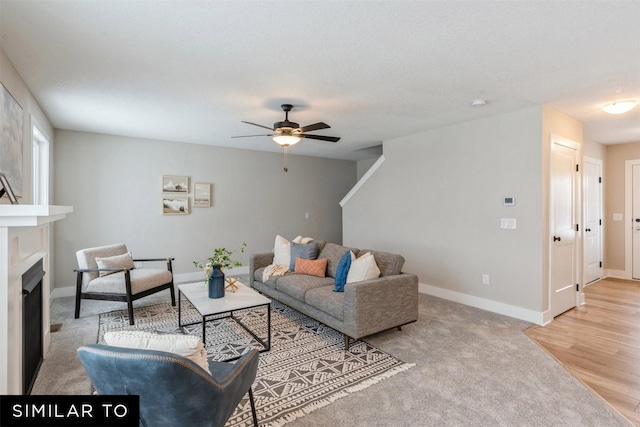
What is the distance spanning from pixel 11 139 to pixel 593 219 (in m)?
7.88

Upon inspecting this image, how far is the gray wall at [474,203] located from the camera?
146 inches

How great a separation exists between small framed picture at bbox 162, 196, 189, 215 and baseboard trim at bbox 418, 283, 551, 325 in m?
4.19

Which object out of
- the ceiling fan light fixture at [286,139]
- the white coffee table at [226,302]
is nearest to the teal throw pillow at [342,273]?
the white coffee table at [226,302]

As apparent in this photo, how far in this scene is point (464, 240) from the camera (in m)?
4.43

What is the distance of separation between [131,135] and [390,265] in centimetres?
452

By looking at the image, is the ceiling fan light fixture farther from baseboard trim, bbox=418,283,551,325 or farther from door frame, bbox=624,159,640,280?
door frame, bbox=624,159,640,280

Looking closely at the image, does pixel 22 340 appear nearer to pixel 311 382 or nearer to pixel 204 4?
pixel 311 382

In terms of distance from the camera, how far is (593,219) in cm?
566

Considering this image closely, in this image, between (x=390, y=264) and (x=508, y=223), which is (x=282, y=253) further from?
Answer: (x=508, y=223)

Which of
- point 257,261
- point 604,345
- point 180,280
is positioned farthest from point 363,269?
point 180,280

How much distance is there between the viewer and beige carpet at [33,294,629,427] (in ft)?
6.64

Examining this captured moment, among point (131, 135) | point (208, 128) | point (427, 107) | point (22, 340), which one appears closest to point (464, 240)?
point (427, 107)

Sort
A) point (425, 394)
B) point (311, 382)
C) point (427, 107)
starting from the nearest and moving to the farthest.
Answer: point (425, 394), point (311, 382), point (427, 107)

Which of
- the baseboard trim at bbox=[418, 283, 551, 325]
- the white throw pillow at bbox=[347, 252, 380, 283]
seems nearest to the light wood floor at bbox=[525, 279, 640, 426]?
the baseboard trim at bbox=[418, 283, 551, 325]
